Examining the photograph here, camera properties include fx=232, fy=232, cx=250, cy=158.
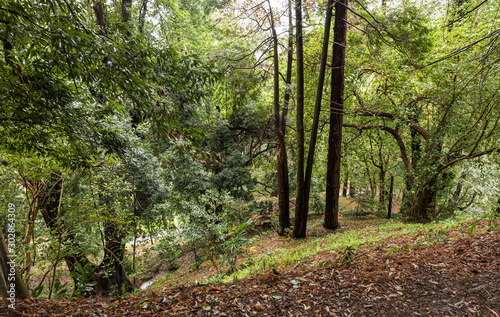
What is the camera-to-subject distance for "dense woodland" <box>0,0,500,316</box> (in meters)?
2.65

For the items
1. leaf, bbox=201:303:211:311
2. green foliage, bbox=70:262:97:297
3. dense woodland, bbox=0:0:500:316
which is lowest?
green foliage, bbox=70:262:97:297

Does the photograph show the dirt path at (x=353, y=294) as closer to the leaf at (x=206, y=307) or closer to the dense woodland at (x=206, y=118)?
the leaf at (x=206, y=307)

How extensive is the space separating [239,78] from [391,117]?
500 centimetres

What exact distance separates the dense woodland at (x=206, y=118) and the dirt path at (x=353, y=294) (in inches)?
53.9

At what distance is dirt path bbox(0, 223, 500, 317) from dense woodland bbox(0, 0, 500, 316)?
1.37 meters

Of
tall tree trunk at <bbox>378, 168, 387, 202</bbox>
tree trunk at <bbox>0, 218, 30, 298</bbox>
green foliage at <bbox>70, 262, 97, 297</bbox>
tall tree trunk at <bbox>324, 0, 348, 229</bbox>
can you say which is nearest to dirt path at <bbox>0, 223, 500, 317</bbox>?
tree trunk at <bbox>0, 218, 30, 298</bbox>

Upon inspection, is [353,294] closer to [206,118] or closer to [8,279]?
[8,279]

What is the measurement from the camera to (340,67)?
618 cm

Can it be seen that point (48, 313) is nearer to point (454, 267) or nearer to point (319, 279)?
point (319, 279)

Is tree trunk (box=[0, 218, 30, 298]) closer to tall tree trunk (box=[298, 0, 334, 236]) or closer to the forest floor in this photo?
the forest floor

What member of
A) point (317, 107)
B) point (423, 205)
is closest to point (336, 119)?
point (317, 107)

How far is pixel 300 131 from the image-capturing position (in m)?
6.39

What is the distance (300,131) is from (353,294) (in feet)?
14.7

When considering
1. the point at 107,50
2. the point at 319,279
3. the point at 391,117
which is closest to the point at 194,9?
the point at 391,117
